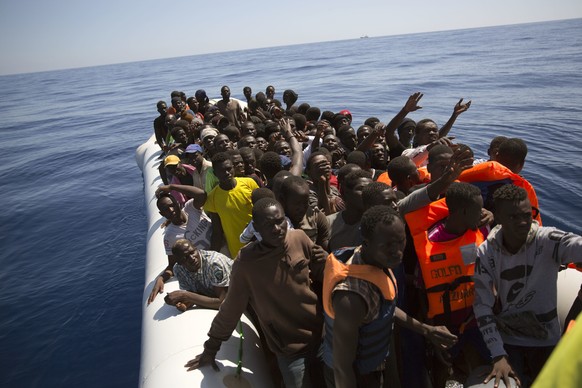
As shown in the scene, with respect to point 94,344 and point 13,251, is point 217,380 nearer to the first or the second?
point 94,344

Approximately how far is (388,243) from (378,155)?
2327mm

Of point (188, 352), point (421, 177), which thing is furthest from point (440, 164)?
point (188, 352)

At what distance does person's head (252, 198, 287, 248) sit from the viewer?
183 centimetres

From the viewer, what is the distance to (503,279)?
1.84 metres

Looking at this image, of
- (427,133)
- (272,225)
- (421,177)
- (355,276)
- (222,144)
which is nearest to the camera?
(355,276)

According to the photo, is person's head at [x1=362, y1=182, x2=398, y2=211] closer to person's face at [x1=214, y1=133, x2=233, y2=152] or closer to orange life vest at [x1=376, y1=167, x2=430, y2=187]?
orange life vest at [x1=376, y1=167, x2=430, y2=187]

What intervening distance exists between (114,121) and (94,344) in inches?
885

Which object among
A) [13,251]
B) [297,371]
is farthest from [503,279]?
[13,251]

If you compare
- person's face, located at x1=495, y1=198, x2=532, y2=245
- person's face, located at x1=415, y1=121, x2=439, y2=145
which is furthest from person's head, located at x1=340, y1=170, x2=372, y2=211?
person's face, located at x1=415, y1=121, x2=439, y2=145

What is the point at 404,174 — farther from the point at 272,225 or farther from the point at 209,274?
the point at 209,274

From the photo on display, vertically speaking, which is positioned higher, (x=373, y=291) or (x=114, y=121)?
(x=373, y=291)

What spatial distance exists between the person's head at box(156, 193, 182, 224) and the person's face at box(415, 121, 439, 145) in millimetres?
2370

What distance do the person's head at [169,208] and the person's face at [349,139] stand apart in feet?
6.61

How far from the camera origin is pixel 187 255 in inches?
100
